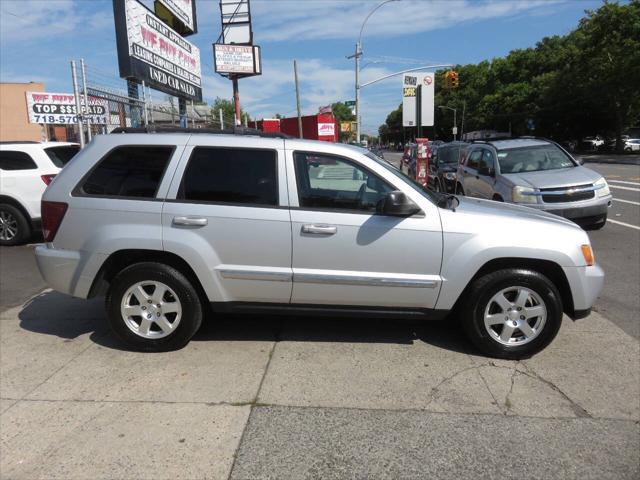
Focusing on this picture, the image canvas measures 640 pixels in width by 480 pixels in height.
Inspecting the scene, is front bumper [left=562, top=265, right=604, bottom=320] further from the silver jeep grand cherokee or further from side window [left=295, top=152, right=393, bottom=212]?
side window [left=295, top=152, right=393, bottom=212]

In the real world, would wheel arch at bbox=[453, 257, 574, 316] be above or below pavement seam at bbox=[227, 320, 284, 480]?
above

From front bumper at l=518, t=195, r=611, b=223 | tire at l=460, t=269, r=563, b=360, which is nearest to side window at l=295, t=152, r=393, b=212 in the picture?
tire at l=460, t=269, r=563, b=360

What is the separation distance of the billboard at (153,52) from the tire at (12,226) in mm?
5481

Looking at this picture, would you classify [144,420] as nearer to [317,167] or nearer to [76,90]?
[317,167]

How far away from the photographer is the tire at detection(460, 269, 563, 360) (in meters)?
3.91

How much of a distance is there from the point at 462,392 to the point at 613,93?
41021mm

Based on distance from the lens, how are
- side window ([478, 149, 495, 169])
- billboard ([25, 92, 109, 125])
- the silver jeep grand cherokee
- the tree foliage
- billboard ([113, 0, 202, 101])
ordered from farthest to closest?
the tree foliage < billboard ([25, 92, 109, 125]) < billboard ([113, 0, 202, 101]) < side window ([478, 149, 495, 169]) < the silver jeep grand cherokee

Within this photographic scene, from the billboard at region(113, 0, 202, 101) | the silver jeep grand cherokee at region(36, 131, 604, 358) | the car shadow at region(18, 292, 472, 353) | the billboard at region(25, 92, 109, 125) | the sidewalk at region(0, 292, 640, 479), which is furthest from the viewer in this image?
the billboard at region(25, 92, 109, 125)

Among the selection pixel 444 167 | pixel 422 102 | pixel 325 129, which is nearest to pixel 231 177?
pixel 422 102

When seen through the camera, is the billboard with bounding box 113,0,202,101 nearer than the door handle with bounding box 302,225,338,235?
No

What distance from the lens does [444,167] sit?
49.3 ft

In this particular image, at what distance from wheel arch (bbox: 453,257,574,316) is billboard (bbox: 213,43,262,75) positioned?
25.6 meters

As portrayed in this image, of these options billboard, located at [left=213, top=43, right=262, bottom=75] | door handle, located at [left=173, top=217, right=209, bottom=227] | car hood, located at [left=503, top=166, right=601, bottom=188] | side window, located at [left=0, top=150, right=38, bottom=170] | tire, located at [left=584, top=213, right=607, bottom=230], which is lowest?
tire, located at [left=584, top=213, right=607, bottom=230]

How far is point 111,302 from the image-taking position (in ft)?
13.5
